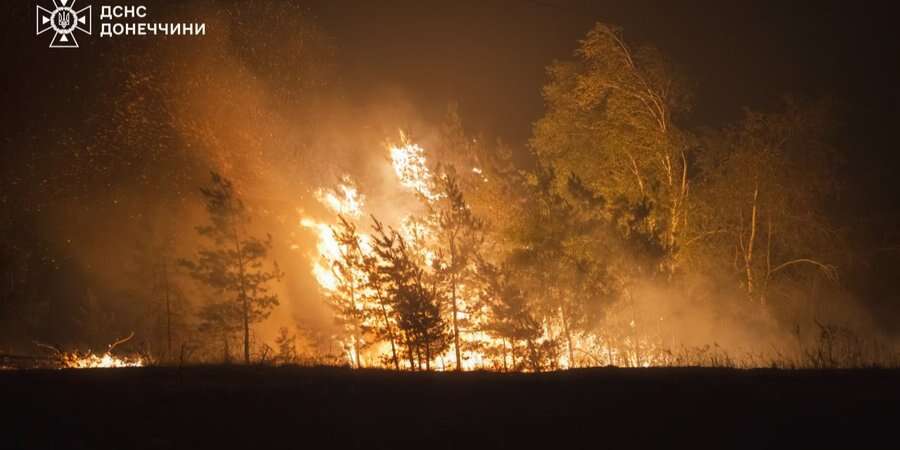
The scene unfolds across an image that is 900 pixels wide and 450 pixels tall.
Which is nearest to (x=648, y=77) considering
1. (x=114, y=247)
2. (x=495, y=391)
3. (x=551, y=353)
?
(x=551, y=353)

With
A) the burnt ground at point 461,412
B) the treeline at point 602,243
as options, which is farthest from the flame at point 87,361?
the burnt ground at point 461,412

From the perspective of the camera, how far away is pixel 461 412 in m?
8.17

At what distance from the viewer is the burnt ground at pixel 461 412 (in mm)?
7133

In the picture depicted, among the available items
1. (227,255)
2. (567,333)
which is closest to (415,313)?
(567,333)

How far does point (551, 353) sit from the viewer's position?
23828 millimetres

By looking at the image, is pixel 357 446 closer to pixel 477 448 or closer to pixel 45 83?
pixel 477 448

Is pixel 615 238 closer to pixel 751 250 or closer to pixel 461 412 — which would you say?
pixel 751 250

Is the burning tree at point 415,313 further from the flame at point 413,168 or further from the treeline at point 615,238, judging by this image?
the flame at point 413,168

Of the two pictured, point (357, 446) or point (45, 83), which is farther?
point (45, 83)

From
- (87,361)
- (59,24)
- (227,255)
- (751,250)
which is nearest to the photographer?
(87,361)

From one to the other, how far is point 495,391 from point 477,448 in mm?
2227

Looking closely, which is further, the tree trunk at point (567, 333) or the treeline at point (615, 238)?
the treeline at point (615, 238)

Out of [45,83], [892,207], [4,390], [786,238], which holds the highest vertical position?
[45,83]

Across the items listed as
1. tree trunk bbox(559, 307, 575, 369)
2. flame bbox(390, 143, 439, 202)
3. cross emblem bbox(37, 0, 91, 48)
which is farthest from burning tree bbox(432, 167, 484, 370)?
cross emblem bbox(37, 0, 91, 48)
